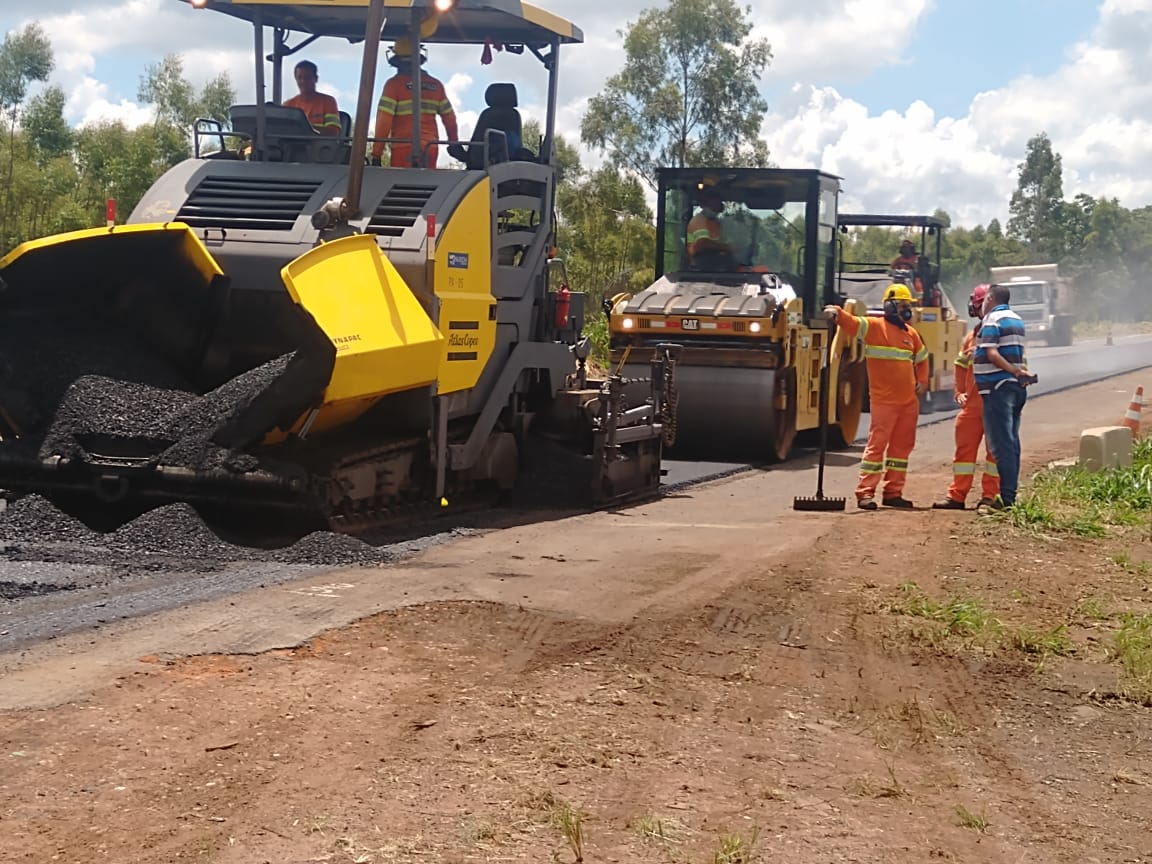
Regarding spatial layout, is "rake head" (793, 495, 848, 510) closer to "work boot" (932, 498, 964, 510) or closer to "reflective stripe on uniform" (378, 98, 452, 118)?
"work boot" (932, 498, 964, 510)

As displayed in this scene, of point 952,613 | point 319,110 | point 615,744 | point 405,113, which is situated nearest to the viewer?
point 615,744

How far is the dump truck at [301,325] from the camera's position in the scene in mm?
7730

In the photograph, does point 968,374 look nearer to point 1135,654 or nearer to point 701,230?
point 701,230

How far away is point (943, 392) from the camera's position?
75.7ft

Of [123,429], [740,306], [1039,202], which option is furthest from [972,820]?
[1039,202]

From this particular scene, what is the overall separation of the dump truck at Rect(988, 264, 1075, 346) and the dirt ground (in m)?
40.7

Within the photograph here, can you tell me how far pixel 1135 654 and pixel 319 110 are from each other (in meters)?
6.43

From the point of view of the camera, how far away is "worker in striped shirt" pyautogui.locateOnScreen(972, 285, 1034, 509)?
10.4 m

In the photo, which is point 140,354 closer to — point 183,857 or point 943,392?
point 183,857

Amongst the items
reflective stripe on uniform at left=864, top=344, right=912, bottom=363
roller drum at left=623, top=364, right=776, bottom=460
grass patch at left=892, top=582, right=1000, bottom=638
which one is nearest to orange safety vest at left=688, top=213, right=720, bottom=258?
roller drum at left=623, top=364, right=776, bottom=460

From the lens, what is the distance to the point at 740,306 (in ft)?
45.5

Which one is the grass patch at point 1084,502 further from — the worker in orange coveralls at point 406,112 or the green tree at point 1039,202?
the green tree at point 1039,202

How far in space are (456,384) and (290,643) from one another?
3541mm

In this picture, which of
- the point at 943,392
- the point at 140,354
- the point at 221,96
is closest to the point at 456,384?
the point at 140,354
